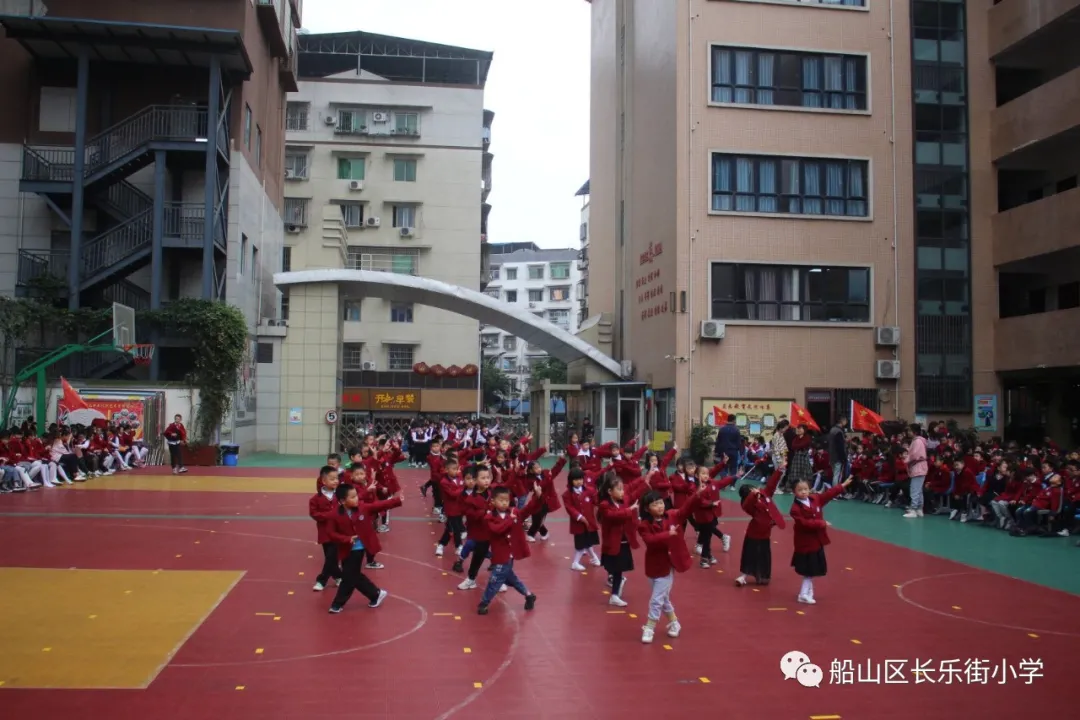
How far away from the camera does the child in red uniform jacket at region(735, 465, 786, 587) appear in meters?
10.5

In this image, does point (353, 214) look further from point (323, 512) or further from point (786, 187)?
point (323, 512)

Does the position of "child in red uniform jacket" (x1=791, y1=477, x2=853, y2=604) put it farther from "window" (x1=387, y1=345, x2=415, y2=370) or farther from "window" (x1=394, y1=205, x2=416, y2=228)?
"window" (x1=394, y1=205, x2=416, y2=228)

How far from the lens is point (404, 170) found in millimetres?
50500

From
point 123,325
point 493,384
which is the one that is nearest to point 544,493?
point 123,325

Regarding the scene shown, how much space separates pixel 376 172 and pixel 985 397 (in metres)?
33.6

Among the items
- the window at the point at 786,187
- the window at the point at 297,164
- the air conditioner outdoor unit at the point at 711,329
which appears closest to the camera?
the air conditioner outdoor unit at the point at 711,329

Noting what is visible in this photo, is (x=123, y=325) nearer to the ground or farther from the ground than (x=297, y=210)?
nearer to the ground

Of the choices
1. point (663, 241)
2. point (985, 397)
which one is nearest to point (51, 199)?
point (663, 241)

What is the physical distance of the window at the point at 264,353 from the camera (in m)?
30.9

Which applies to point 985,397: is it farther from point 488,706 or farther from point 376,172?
point 376,172

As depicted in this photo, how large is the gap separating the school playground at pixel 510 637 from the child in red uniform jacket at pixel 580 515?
0.35 m

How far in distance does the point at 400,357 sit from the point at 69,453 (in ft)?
94.9

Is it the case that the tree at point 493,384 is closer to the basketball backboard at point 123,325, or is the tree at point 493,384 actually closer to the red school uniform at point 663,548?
the basketball backboard at point 123,325

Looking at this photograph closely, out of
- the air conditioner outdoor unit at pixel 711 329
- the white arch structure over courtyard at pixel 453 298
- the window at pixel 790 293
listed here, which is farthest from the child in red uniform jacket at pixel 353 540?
the white arch structure over courtyard at pixel 453 298
